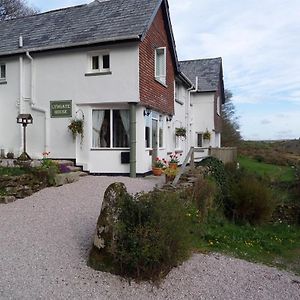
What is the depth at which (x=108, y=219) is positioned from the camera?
16.8 feet

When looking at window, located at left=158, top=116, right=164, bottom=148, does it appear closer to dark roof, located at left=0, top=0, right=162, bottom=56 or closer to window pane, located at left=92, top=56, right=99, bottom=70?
window pane, located at left=92, top=56, right=99, bottom=70

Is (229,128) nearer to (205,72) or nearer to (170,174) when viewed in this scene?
(205,72)

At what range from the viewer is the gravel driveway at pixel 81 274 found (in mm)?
4586

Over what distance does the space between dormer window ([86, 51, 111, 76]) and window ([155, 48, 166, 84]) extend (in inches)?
106

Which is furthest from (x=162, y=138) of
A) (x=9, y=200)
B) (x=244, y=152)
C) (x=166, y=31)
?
(x=244, y=152)

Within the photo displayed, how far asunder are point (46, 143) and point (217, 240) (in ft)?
29.1

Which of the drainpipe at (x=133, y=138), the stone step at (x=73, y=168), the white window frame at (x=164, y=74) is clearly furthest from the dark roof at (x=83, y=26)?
the stone step at (x=73, y=168)

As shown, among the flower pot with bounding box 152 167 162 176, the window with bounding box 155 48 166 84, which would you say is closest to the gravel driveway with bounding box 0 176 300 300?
the flower pot with bounding box 152 167 162 176

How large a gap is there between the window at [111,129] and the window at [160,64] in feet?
9.77

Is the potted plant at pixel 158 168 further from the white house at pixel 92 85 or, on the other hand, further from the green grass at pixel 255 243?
the green grass at pixel 255 243

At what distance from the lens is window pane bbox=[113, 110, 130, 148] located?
45.0ft

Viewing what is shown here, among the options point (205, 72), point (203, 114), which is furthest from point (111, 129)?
point (205, 72)

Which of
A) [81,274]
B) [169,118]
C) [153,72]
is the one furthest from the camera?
[169,118]

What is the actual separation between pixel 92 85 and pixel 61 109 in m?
1.63
